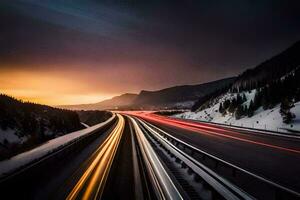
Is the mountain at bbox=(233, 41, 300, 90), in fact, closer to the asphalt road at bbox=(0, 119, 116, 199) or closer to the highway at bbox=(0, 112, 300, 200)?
the highway at bbox=(0, 112, 300, 200)

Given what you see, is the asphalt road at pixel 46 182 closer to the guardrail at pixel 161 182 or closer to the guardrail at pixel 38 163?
the guardrail at pixel 38 163

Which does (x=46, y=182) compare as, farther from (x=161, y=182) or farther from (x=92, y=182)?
(x=161, y=182)

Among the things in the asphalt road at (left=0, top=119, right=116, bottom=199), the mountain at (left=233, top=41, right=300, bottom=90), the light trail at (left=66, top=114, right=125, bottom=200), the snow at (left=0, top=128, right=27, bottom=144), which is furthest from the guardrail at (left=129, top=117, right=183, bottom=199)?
the mountain at (left=233, top=41, right=300, bottom=90)

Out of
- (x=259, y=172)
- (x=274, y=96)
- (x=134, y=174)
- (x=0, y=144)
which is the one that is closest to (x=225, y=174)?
(x=259, y=172)

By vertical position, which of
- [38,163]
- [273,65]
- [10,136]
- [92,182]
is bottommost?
[92,182]

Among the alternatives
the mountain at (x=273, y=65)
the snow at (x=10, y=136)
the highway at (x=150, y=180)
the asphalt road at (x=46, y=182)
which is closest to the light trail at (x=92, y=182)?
the highway at (x=150, y=180)

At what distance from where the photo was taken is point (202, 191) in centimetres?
766

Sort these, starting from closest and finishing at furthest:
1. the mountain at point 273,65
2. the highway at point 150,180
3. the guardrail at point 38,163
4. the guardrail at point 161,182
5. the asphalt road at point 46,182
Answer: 1. the guardrail at point 161,182
2. the highway at point 150,180
3. the asphalt road at point 46,182
4. the guardrail at point 38,163
5. the mountain at point 273,65

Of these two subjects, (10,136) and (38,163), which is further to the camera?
(10,136)

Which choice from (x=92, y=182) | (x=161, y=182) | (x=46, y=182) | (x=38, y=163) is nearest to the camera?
(x=161, y=182)

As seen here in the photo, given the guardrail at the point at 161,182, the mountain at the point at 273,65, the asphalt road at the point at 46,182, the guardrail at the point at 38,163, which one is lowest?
the asphalt road at the point at 46,182

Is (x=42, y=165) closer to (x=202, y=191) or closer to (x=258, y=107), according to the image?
(x=202, y=191)

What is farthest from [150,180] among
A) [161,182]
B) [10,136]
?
Result: [10,136]

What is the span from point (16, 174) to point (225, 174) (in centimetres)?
709
